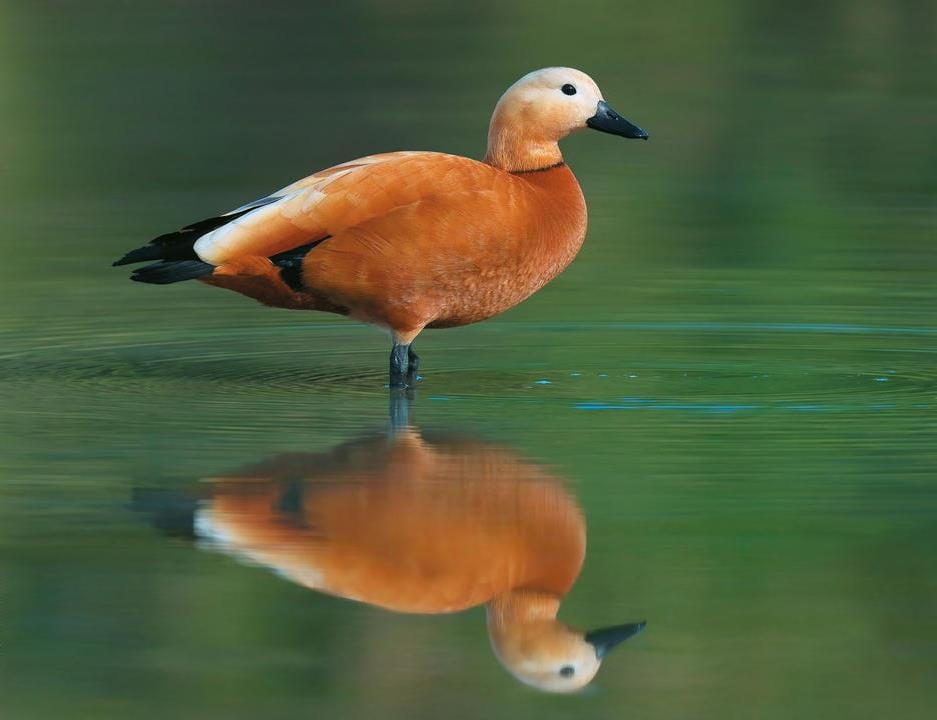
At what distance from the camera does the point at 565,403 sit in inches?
324

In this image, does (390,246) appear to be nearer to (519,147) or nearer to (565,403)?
(519,147)

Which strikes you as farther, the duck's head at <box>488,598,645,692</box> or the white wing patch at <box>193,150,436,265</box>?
the white wing patch at <box>193,150,436,265</box>

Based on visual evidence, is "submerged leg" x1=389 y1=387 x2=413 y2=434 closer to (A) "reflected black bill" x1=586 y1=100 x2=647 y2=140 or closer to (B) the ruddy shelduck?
(B) the ruddy shelduck

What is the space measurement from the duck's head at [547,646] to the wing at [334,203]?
347cm

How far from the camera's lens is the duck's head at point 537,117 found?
30.2 feet

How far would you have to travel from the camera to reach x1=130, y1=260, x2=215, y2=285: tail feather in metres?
8.48


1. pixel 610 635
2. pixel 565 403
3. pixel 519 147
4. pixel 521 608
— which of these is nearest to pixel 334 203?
pixel 519 147

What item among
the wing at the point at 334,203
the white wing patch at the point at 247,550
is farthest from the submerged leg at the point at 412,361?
the white wing patch at the point at 247,550

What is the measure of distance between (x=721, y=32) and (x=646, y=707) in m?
21.6

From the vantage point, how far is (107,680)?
4.97 m

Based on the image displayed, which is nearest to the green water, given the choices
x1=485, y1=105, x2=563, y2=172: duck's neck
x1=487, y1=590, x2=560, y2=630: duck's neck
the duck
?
x1=487, y1=590, x2=560, y2=630: duck's neck

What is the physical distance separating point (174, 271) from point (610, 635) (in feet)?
12.3

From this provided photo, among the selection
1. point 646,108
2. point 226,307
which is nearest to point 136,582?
point 226,307

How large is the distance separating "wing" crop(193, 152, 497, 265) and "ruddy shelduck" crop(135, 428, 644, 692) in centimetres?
145
